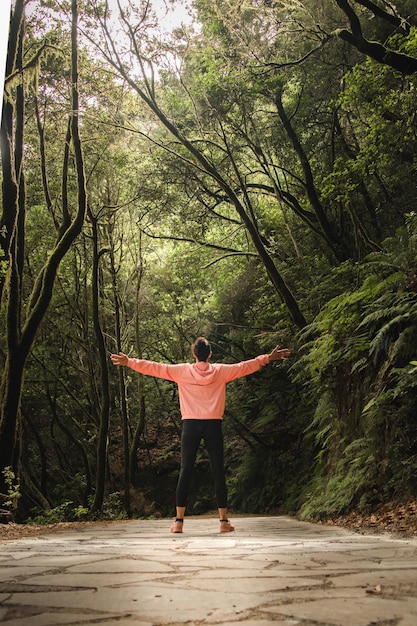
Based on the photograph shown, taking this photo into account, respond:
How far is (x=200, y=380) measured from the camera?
20.3 feet

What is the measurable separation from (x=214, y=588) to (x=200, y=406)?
12.1 feet

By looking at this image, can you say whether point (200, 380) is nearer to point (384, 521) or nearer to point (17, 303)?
point (384, 521)

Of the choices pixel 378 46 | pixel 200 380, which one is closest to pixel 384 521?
pixel 200 380

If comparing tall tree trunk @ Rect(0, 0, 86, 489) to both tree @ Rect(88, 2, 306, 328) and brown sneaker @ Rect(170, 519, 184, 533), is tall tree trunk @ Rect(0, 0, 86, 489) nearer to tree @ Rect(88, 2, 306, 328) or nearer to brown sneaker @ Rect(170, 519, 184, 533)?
tree @ Rect(88, 2, 306, 328)

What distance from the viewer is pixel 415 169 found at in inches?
430

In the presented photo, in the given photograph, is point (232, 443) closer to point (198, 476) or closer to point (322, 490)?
point (198, 476)

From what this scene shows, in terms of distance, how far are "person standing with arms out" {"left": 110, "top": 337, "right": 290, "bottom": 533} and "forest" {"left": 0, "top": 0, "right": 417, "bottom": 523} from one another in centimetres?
189

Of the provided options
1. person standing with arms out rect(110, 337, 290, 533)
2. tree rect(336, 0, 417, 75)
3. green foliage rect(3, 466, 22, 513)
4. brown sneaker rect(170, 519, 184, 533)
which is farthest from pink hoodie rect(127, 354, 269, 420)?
tree rect(336, 0, 417, 75)

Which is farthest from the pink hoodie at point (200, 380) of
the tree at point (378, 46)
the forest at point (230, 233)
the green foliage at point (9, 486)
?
the tree at point (378, 46)

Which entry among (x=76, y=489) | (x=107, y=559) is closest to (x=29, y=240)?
(x=76, y=489)

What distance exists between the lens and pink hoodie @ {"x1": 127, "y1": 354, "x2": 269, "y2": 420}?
20.1 ft

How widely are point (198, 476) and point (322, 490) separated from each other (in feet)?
37.8

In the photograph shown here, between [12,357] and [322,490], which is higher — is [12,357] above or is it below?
above

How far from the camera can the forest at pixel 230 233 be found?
8594 millimetres
